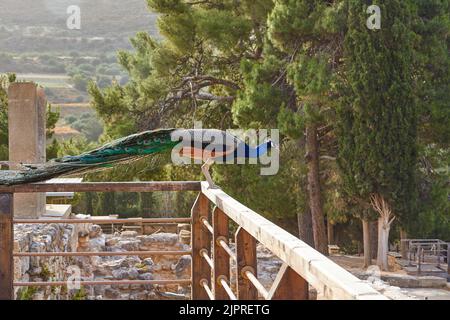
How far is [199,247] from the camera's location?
325 cm

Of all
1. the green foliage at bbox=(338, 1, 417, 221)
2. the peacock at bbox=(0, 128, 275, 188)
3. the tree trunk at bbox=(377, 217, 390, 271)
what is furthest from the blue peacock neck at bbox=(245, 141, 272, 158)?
the tree trunk at bbox=(377, 217, 390, 271)

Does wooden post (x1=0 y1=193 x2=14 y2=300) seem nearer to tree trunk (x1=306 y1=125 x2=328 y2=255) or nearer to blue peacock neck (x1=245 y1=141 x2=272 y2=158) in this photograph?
blue peacock neck (x1=245 y1=141 x2=272 y2=158)

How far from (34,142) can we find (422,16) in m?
8.14

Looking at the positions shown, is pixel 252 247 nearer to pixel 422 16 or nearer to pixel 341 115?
pixel 341 115

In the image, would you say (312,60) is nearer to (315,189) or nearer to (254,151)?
(315,189)

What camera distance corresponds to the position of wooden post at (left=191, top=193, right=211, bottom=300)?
3.22 m

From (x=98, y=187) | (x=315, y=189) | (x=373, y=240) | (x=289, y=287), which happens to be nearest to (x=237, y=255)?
(x=289, y=287)

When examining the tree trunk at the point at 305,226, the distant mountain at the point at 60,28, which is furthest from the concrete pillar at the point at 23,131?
the distant mountain at the point at 60,28

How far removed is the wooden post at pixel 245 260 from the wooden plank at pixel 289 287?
511mm

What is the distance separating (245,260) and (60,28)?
52176mm

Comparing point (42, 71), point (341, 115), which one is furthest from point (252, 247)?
point (42, 71)
